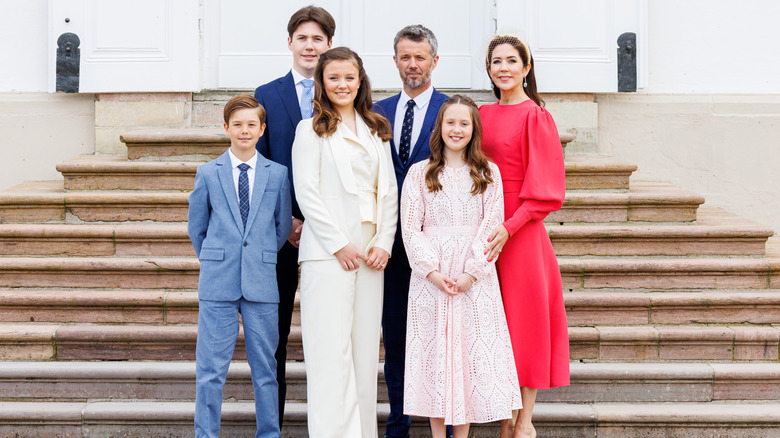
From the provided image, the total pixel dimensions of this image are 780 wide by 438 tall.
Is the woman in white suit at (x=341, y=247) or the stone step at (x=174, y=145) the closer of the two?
the woman in white suit at (x=341, y=247)

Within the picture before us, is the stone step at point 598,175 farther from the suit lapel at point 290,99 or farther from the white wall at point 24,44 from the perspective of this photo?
the white wall at point 24,44

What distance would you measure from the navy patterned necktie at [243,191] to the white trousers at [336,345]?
33cm

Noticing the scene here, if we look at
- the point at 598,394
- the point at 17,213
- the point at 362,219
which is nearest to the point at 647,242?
the point at 598,394

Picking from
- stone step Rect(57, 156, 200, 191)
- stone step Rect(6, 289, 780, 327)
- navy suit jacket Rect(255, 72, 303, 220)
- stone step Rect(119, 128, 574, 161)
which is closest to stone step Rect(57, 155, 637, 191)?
stone step Rect(57, 156, 200, 191)

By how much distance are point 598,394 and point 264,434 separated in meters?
1.73

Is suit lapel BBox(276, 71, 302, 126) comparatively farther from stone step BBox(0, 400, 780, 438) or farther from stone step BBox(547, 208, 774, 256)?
stone step BBox(547, 208, 774, 256)

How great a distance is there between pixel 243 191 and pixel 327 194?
35cm

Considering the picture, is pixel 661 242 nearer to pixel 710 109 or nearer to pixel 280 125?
pixel 710 109

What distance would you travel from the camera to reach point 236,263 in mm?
3105

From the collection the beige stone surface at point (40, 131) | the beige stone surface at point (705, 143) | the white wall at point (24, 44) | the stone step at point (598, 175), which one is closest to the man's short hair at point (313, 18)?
the stone step at point (598, 175)

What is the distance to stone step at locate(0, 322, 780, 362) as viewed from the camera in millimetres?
3988

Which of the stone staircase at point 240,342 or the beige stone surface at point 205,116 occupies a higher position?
the beige stone surface at point 205,116

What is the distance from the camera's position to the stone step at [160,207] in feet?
15.2

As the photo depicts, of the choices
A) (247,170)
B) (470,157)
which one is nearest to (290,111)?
(247,170)
